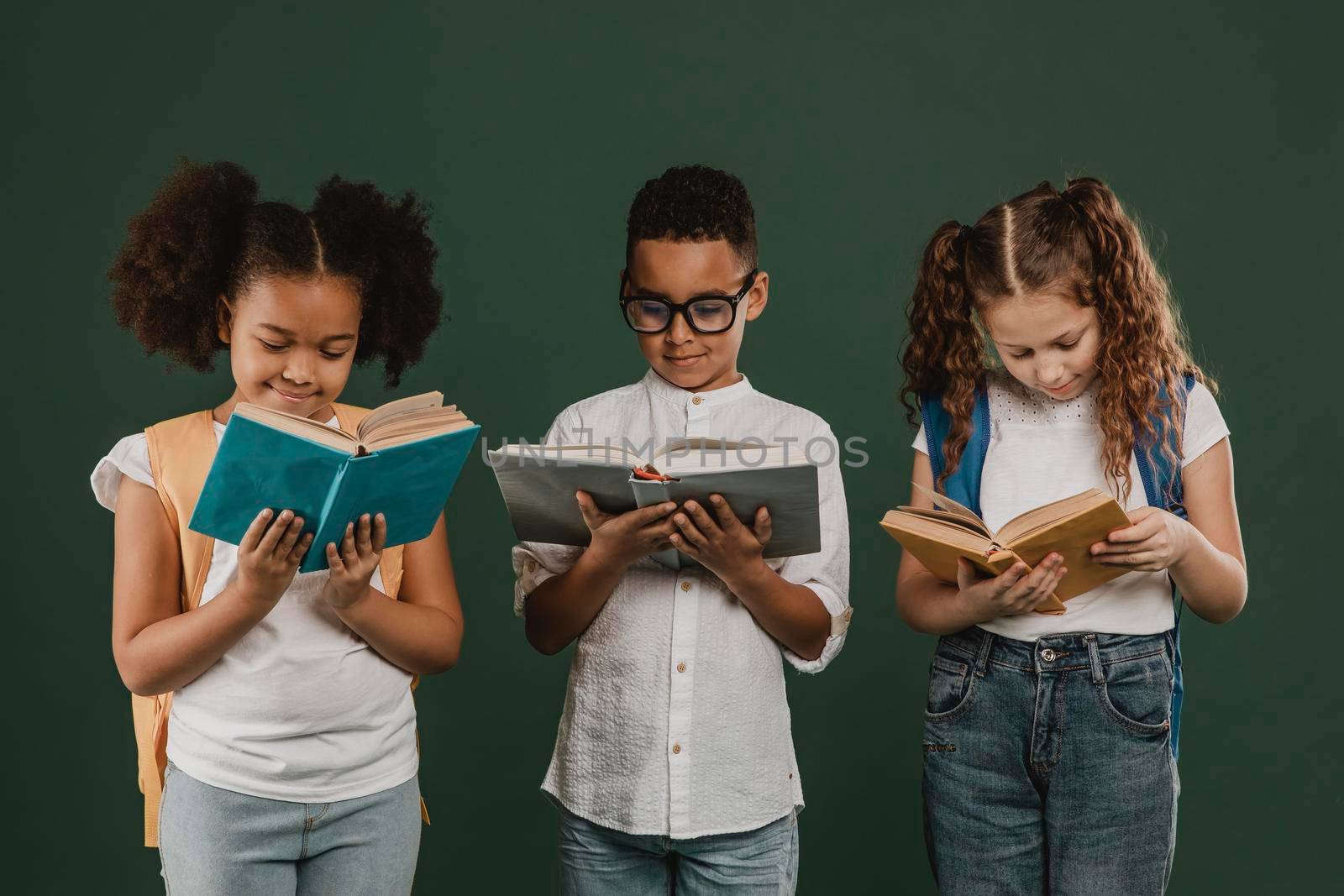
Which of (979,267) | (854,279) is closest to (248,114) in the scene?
(854,279)

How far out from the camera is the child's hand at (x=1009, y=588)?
160 cm

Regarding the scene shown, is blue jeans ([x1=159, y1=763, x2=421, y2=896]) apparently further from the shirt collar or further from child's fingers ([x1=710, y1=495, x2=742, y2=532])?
the shirt collar

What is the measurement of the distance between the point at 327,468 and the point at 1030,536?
2.86 feet

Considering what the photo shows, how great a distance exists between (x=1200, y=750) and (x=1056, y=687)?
4.38 feet

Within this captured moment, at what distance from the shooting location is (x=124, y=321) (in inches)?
71.9

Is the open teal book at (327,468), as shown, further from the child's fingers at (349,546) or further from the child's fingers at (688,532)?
the child's fingers at (688,532)

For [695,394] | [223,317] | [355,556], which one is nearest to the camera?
[355,556]

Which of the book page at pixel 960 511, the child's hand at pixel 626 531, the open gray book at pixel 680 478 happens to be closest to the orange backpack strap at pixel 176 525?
the open gray book at pixel 680 478

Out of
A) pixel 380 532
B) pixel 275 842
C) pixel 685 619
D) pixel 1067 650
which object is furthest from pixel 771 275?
pixel 275 842

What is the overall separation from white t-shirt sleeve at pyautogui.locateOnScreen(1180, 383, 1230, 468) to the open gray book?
0.55 m

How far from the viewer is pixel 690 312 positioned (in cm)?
183

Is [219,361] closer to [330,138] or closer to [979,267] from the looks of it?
[330,138]

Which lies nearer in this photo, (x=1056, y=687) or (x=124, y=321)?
(x=1056, y=687)

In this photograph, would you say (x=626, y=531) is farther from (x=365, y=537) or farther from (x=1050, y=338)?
(x=1050, y=338)
